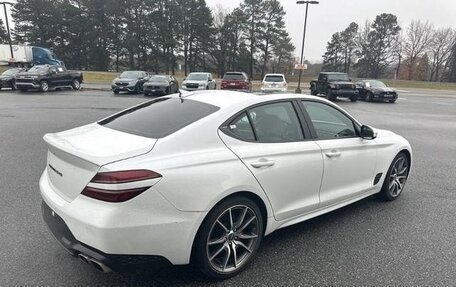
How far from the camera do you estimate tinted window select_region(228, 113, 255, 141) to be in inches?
113

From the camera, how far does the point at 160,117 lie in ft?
10.0

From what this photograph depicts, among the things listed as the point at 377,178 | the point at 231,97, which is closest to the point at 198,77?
the point at 377,178

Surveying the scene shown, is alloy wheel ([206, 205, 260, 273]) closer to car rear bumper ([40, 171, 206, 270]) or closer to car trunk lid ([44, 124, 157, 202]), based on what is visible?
car rear bumper ([40, 171, 206, 270])

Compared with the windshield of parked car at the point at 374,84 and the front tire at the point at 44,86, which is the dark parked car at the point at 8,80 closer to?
the front tire at the point at 44,86

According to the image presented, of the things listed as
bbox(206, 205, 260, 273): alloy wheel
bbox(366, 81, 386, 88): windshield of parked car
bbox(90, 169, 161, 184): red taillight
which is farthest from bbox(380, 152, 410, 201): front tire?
bbox(366, 81, 386, 88): windshield of parked car

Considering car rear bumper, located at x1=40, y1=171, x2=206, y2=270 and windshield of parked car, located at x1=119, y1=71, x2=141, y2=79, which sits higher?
windshield of parked car, located at x1=119, y1=71, x2=141, y2=79

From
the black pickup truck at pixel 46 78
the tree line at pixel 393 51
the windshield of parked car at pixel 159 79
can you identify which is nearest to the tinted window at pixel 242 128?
the windshield of parked car at pixel 159 79

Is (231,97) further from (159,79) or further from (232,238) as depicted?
(159,79)

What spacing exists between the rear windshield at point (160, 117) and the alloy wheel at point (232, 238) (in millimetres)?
837

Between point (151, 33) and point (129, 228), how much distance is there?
6006 cm

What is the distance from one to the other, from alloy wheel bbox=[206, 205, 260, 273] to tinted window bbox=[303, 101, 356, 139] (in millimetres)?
1221

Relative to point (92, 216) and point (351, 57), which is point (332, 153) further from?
point (351, 57)

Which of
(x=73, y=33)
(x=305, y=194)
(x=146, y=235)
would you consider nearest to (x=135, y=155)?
(x=146, y=235)

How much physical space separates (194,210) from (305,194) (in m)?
1.31
